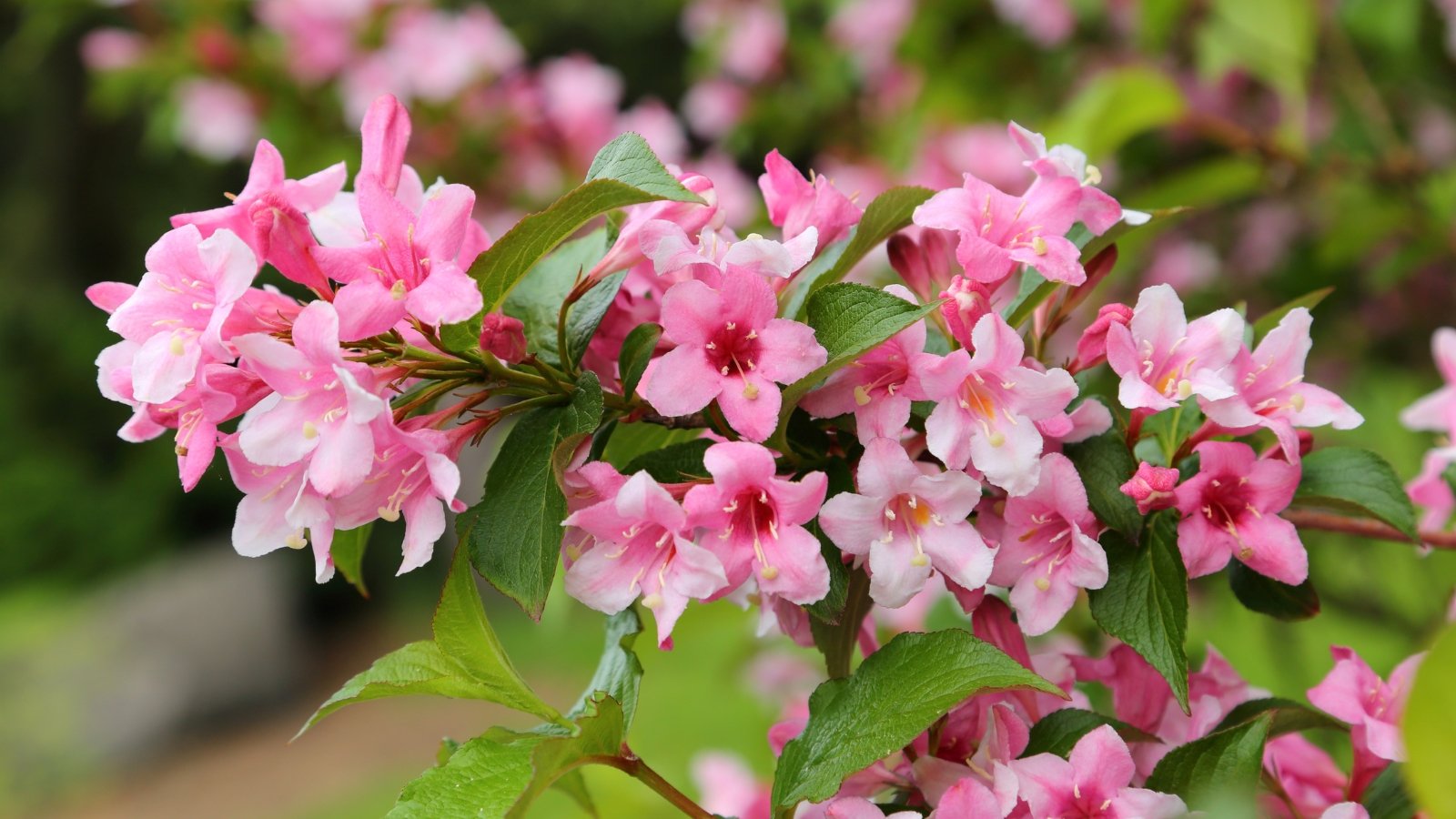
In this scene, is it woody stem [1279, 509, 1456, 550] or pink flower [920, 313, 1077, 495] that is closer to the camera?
pink flower [920, 313, 1077, 495]

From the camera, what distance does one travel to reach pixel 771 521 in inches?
24.7

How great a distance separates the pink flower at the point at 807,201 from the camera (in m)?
0.72

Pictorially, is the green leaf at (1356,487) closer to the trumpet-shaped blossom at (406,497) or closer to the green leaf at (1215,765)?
the green leaf at (1215,765)

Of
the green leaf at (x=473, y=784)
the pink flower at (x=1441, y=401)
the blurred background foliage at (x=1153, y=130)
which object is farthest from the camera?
the blurred background foliage at (x=1153, y=130)

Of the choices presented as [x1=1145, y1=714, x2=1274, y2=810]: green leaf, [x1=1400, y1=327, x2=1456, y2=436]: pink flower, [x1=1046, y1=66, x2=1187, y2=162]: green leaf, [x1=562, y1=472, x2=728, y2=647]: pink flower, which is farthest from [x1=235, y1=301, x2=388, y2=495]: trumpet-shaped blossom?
[x1=1046, y1=66, x2=1187, y2=162]: green leaf

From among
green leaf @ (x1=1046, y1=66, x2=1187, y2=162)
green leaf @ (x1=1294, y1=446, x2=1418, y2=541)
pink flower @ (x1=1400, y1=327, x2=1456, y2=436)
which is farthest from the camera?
green leaf @ (x1=1046, y1=66, x2=1187, y2=162)

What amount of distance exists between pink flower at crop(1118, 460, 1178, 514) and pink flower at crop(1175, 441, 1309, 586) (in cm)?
1

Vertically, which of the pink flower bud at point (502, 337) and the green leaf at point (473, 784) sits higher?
the pink flower bud at point (502, 337)

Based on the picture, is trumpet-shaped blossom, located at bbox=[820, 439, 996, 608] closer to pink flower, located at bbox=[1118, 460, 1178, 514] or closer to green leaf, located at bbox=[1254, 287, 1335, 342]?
pink flower, located at bbox=[1118, 460, 1178, 514]

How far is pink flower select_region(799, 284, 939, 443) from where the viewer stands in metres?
0.62

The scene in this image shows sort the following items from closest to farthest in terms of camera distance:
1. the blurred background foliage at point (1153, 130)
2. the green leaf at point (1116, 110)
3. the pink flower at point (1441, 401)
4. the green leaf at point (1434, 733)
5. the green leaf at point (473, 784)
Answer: the green leaf at point (1434, 733)
the green leaf at point (473, 784)
the pink flower at point (1441, 401)
the green leaf at point (1116, 110)
the blurred background foliage at point (1153, 130)

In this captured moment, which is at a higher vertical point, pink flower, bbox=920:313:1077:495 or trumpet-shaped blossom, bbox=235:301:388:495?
trumpet-shaped blossom, bbox=235:301:388:495

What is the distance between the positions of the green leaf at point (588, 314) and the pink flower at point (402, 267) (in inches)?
3.3

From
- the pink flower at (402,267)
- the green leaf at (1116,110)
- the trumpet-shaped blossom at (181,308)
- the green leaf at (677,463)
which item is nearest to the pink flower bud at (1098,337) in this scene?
the green leaf at (677,463)
